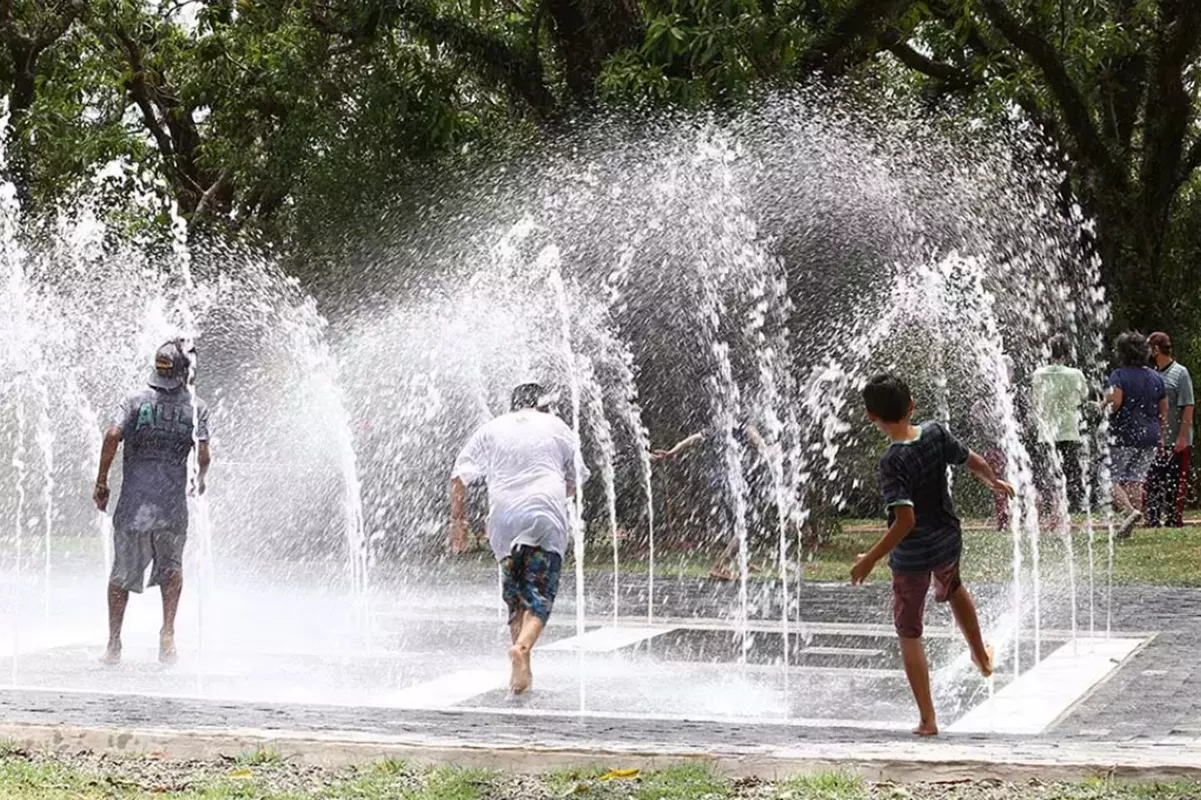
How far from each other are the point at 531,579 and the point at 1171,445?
9.70m

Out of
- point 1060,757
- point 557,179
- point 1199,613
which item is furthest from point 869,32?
point 1060,757

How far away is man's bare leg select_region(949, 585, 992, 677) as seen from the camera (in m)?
8.07

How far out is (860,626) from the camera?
12.1 metres

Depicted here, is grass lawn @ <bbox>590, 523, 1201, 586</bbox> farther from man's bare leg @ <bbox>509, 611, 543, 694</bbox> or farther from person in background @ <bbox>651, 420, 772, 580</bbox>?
man's bare leg @ <bbox>509, 611, 543, 694</bbox>

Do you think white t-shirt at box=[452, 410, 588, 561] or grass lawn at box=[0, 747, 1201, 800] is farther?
white t-shirt at box=[452, 410, 588, 561]

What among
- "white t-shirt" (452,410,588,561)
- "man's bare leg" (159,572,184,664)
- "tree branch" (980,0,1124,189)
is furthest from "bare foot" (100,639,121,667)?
"tree branch" (980,0,1124,189)

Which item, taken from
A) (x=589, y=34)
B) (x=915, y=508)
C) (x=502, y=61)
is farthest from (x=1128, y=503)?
(x=915, y=508)

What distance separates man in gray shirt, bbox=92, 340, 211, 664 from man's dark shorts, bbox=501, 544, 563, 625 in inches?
80.8

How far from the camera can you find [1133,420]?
54.2ft

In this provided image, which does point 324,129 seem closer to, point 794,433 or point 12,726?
point 794,433

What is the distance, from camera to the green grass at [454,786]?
6.16 meters

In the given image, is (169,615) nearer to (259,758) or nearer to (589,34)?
(259,758)

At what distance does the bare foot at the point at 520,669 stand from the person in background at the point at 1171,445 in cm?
913

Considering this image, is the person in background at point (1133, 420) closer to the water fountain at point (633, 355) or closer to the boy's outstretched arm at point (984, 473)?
the water fountain at point (633, 355)
